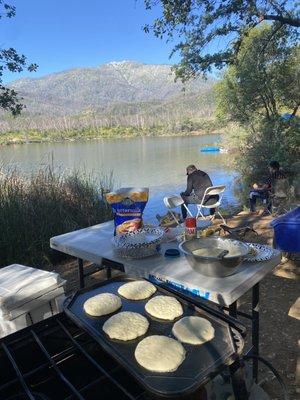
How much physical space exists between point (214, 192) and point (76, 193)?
2.43 m

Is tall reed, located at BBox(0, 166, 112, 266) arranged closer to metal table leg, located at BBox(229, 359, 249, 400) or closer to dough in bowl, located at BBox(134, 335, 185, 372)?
dough in bowl, located at BBox(134, 335, 185, 372)

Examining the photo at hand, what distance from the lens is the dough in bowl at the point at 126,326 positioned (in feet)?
4.38

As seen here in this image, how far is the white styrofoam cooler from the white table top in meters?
0.27

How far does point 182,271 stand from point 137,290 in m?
0.30

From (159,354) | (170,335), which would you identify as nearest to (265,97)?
(170,335)

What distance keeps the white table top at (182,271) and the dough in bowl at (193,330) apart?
233 millimetres

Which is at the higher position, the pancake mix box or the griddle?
the pancake mix box

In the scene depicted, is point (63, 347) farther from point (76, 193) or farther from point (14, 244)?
point (76, 193)

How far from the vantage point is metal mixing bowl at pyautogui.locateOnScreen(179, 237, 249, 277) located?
1.70 metres

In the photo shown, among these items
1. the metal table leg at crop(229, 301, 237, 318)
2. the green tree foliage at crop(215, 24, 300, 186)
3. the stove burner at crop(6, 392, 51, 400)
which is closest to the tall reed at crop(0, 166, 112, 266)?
the metal table leg at crop(229, 301, 237, 318)

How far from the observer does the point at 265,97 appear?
517 inches

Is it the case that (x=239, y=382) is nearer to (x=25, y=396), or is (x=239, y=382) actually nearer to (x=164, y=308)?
(x=164, y=308)

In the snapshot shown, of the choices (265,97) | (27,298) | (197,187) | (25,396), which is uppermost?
(265,97)

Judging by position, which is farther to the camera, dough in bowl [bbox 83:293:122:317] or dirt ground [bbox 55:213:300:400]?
dirt ground [bbox 55:213:300:400]
